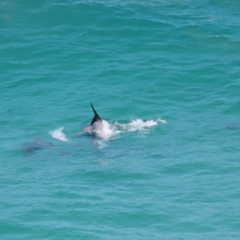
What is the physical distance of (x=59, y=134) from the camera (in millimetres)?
29109

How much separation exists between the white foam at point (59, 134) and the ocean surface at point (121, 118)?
0.04m

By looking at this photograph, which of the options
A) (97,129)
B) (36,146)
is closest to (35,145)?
(36,146)

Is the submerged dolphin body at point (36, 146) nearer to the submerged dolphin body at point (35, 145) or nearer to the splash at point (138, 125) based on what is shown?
the submerged dolphin body at point (35, 145)

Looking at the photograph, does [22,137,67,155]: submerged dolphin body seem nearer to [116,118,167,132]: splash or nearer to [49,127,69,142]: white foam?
[49,127,69,142]: white foam

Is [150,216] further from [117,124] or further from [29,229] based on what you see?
[117,124]

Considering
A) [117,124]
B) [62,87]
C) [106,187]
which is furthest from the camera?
[62,87]

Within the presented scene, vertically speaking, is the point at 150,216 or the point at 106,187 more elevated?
the point at 106,187

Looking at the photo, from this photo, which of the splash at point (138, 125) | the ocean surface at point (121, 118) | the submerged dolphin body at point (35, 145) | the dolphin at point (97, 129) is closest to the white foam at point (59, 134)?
the ocean surface at point (121, 118)

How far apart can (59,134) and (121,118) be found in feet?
9.75

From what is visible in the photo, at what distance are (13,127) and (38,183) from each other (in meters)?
6.54

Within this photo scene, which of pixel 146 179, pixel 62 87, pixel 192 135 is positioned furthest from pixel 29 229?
pixel 62 87

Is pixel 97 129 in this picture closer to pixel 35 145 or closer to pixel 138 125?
pixel 138 125

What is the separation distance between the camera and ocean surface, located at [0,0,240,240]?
2125cm

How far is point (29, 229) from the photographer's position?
20.4 metres
